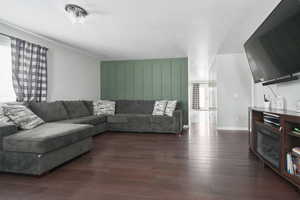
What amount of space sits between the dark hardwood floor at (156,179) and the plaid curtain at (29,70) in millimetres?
1702

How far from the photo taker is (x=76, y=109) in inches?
156

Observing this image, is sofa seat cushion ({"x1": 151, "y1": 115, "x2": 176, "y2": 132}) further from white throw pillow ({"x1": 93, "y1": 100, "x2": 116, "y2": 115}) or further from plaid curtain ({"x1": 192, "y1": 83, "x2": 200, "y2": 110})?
plaid curtain ({"x1": 192, "y1": 83, "x2": 200, "y2": 110})

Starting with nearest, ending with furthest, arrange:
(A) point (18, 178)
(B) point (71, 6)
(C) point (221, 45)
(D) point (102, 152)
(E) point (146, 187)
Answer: (E) point (146, 187)
(A) point (18, 178)
(B) point (71, 6)
(D) point (102, 152)
(C) point (221, 45)

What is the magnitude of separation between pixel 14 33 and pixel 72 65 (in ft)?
4.74

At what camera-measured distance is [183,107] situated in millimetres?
4852

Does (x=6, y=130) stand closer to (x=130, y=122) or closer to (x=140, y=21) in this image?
(x=140, y=21)

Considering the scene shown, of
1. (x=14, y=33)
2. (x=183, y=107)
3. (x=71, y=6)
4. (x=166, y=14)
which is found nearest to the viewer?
(x=71, y=6)

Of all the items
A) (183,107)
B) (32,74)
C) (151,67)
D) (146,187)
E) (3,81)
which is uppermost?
(151,67)

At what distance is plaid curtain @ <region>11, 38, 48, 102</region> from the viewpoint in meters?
2.86

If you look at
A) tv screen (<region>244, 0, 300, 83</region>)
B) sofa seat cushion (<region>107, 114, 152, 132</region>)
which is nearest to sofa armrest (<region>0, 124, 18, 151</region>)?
sofa seat cushion (<region>107, 114, 152, 132</region>)

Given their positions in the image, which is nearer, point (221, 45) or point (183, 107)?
point (221, 45)

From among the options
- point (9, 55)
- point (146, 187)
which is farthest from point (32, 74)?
point (146, 187)

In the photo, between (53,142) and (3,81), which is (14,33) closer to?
(3,81)

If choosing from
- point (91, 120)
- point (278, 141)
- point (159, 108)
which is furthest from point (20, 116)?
point (278, 141)
